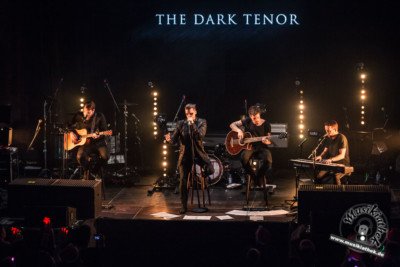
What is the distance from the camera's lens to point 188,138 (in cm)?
1102

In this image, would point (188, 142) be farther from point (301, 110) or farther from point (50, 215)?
point (301, 110)

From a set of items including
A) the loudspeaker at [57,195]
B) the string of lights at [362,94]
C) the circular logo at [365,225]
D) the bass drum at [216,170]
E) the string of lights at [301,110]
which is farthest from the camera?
the string of lights at [301,110]

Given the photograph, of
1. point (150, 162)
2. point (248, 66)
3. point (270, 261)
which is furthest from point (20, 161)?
point (270, 261)

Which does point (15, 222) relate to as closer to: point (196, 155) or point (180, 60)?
point (196, 155)

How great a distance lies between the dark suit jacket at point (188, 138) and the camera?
1103 centimetres

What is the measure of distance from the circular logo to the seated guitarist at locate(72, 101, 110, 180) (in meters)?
5.38

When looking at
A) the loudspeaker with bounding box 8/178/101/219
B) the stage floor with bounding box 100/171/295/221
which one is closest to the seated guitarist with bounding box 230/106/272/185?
the stage floor with bounding box 100/171/295/221

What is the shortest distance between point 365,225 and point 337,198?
1.40 m

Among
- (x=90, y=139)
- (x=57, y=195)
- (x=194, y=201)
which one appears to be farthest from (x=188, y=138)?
(x=57, y=195)

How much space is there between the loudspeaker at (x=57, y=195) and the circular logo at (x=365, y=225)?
424cm

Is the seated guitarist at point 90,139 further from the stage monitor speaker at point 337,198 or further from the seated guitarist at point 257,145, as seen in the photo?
the stage monitor speaker at point 337,198

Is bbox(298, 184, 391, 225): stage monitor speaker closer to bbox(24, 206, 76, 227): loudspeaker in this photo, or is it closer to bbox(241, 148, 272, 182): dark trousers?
bbox(241, 148, 272, 182): dark trousers

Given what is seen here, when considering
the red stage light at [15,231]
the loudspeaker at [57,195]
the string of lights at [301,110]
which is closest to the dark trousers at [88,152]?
the loudspeaker at [57,195]

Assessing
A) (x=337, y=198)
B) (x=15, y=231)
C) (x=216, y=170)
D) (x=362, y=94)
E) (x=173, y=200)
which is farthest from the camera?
(x=362, y=94)
